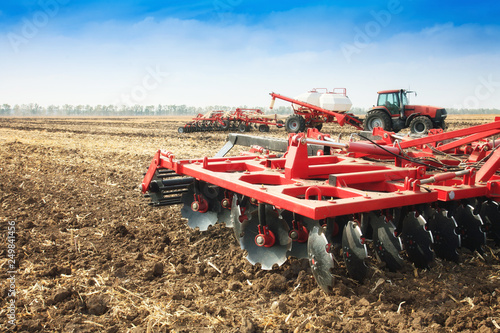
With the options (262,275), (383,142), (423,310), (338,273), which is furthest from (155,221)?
(423,310)

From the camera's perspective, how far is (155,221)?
16.0ft

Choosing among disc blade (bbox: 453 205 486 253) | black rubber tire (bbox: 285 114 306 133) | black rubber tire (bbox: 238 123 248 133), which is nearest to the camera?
disc blade (bbox: 453 205 486 253)

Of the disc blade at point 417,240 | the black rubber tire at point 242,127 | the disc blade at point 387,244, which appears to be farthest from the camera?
the black rubber tire at point 242,127

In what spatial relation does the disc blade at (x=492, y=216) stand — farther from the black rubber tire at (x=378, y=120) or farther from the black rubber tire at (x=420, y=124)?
the black rubber tire at (x=378, y=120)

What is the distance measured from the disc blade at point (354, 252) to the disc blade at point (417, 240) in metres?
0.58

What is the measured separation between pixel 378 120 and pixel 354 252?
13.4 meters

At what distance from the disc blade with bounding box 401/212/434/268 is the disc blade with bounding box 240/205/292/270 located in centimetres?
94

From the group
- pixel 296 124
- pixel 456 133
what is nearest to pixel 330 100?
pixel 296 124

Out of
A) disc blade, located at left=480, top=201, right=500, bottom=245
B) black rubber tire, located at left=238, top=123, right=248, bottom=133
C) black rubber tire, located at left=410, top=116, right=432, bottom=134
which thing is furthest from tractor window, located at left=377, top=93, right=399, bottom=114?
disc blade, located at left=480, top=201, right=500, bottom=245

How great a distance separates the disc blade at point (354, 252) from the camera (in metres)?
2.80

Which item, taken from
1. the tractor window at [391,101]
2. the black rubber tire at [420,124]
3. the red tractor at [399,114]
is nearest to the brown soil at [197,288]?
the black rubber tire at [420,124]

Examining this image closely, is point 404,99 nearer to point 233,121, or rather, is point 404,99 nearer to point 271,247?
point 233,121

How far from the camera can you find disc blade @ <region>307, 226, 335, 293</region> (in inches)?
106

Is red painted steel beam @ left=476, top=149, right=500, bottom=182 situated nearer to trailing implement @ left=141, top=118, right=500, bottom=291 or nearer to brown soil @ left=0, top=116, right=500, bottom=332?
trailing implement @ left=141, top=118, right=500, bottom=291
